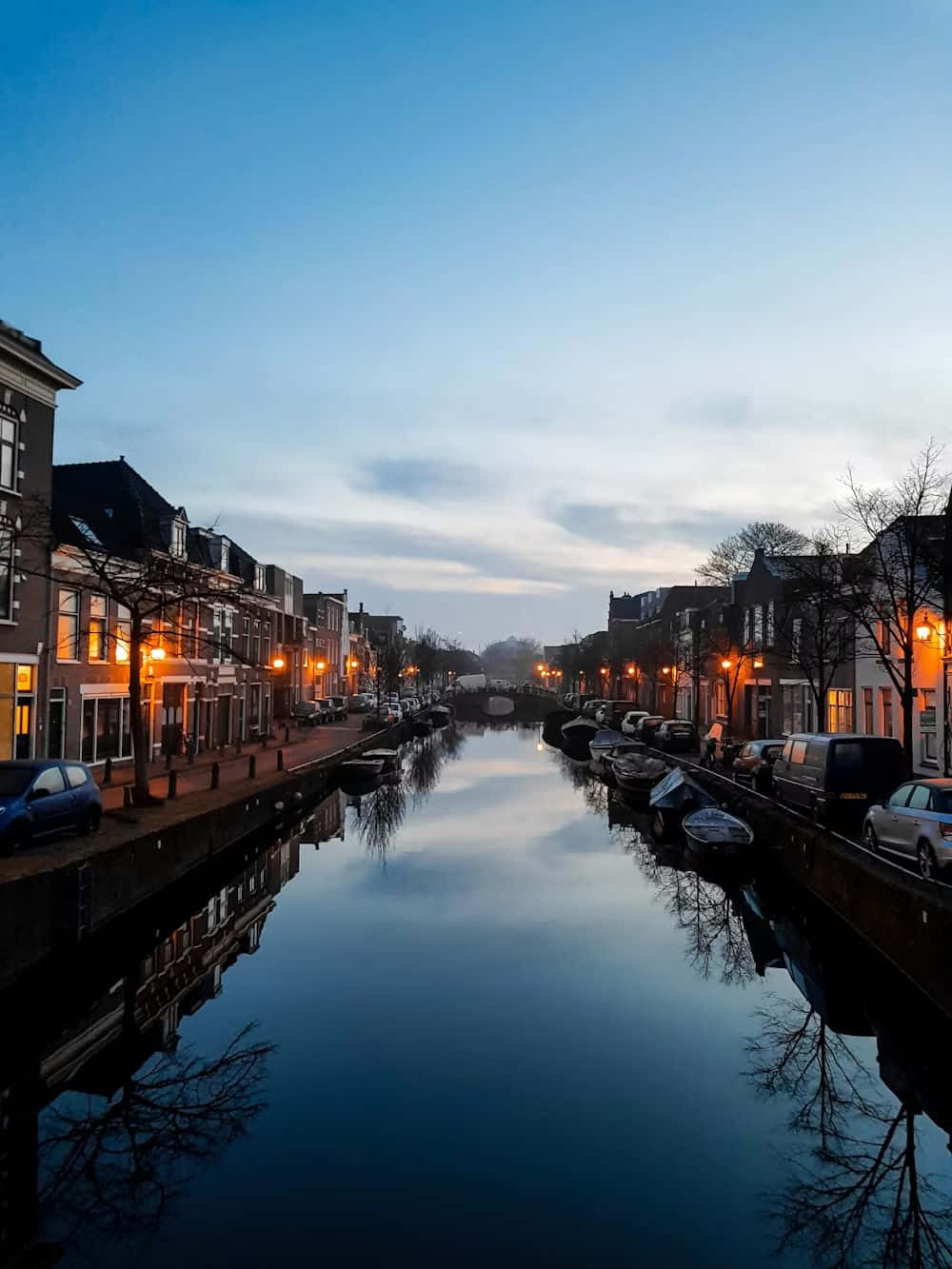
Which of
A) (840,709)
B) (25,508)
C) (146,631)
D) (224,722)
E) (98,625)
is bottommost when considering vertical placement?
(224,722)

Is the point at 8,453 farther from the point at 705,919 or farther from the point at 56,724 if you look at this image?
the point at 705,919

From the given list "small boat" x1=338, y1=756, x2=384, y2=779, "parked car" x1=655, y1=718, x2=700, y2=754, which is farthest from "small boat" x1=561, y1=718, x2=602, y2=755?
"small boat" x1=338, y1=756, x2=384, y2=779

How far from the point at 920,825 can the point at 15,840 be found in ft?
49.8

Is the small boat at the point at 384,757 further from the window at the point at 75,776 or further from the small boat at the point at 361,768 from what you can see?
the window at the point at 75,776

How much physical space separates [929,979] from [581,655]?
111 m

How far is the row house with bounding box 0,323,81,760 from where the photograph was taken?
25.3 metres

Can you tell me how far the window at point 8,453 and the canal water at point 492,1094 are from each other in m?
12.8

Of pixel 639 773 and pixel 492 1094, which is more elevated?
pixel 639 773

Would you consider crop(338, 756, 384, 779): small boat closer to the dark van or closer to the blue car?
the blue car

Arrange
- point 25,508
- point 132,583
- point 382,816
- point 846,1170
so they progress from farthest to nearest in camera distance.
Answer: point 382,816 → point 132,583 → point 25,508 → point 846,1170

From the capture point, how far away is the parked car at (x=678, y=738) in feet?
152

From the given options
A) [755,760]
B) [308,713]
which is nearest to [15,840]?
[755,760]

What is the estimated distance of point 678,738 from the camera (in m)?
46.3

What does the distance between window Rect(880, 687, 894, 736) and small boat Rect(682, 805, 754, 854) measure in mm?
13269
